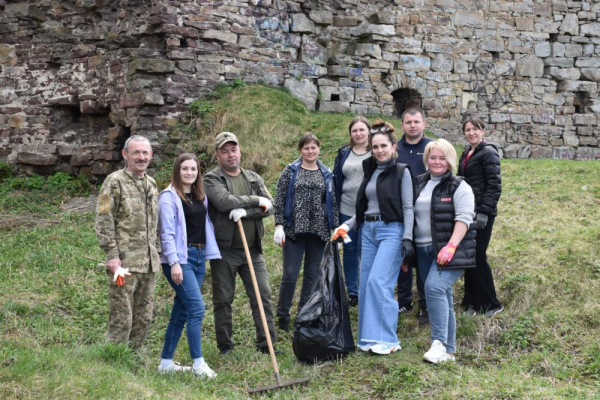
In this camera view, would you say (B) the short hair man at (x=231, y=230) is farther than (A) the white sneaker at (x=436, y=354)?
Yes

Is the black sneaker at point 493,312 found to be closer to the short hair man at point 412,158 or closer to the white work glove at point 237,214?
the short hair man at point 412,158

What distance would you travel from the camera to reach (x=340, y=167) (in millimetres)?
6277

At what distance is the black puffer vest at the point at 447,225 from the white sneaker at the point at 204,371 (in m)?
1.90

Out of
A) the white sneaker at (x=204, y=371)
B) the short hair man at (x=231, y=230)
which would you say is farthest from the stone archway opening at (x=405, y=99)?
the white sneaker at (x=204, y=371)

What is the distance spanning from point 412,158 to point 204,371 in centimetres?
257

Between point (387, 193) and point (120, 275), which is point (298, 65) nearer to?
point (387, 193)

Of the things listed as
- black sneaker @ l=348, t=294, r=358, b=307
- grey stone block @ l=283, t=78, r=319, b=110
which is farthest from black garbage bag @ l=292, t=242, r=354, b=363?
grey stone block @ l=283, t=78, r=319, b=110

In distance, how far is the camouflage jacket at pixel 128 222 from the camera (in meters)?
4.99

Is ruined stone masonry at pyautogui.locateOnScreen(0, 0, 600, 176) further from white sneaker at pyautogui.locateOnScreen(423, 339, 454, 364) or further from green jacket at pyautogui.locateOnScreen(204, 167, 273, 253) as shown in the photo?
white sneaker at pyautogui.locateOnScreen(423, 339, 454, 364)

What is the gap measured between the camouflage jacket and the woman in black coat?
8.88ft

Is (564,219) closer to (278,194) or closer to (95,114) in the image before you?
(278,194)

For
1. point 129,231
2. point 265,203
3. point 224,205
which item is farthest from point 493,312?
point 129,231

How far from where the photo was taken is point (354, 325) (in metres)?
6.22

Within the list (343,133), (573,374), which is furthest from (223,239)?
(343,133)
